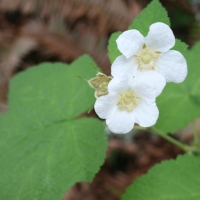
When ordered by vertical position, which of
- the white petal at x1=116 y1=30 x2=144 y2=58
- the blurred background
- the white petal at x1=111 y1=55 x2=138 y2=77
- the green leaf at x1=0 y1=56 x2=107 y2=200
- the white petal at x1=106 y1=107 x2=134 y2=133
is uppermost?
the white petal at x1=116 y1=30 x2=144 y2=58

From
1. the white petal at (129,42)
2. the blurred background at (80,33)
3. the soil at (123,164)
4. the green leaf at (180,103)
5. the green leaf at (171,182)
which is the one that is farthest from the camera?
the blurred background at (80,33)

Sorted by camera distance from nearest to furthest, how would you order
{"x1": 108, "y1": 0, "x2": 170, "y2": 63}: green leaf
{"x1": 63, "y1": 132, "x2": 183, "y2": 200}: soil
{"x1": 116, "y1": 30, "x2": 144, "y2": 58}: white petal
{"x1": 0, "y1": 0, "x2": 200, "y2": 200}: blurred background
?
{"x1": 116, "y1": 30, "x2": 144, "y2": 58}: white petal < {"x1": 108, "y1": 0, "x2": 170, "y2": 63}: green leaf < {"x1": 63, "y1": 132, "x2": 183, "y2": 200}: soil < {"x1": 0, "y1": 0, "x2": 200, "y2": 200}: blurred background

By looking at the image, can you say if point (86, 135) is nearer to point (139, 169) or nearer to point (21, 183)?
point (21, 183)

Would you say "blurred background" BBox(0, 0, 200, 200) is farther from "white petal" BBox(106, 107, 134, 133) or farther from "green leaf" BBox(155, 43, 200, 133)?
"white petal" BBox(106, 107, 134, 133)

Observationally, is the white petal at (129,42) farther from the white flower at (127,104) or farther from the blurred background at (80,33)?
the blurred background at (80,33)

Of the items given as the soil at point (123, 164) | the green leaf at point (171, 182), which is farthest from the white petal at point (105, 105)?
the soil at point (123, 164)

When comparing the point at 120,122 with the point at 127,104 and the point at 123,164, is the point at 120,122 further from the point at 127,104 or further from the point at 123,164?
the point at 123,164

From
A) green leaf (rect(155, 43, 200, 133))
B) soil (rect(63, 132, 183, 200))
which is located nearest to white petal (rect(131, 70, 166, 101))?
green leaf (rect(155, 43, 200, 133))
